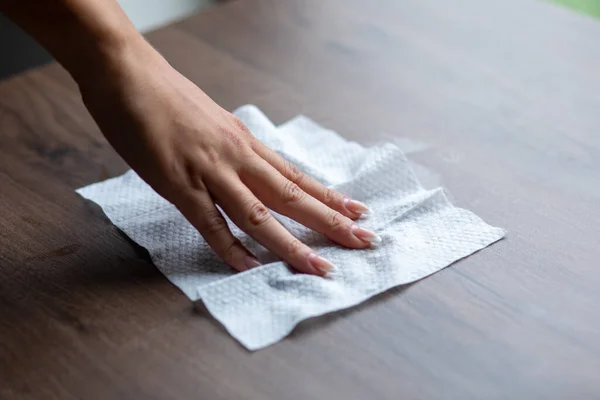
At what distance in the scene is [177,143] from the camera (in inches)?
32.2

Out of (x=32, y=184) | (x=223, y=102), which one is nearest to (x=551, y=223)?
(x=223, y=102)

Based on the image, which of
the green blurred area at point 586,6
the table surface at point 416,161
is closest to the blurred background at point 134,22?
the green blurred area at point 586,6

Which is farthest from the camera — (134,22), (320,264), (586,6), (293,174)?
(586,6)

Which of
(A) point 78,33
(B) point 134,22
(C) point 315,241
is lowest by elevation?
(B) point 134,22

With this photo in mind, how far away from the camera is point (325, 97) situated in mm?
1080

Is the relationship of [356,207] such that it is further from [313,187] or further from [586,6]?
[586,6]

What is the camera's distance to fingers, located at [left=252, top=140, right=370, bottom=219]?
2.77 feet

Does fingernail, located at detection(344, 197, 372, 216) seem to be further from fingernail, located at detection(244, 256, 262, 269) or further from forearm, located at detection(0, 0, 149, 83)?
forearm, located at detection(0, 0, 149, 83)

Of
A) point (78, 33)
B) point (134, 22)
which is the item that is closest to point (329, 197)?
point (78, 33)

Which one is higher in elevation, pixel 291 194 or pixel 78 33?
pixel 78 33

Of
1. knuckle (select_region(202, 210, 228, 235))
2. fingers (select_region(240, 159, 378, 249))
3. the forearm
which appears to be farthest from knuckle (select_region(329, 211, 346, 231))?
the forearm

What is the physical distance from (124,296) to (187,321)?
2.8 inches

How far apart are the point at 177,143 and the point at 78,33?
0.49 ft

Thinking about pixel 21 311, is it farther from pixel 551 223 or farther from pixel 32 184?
pixel 551 223
